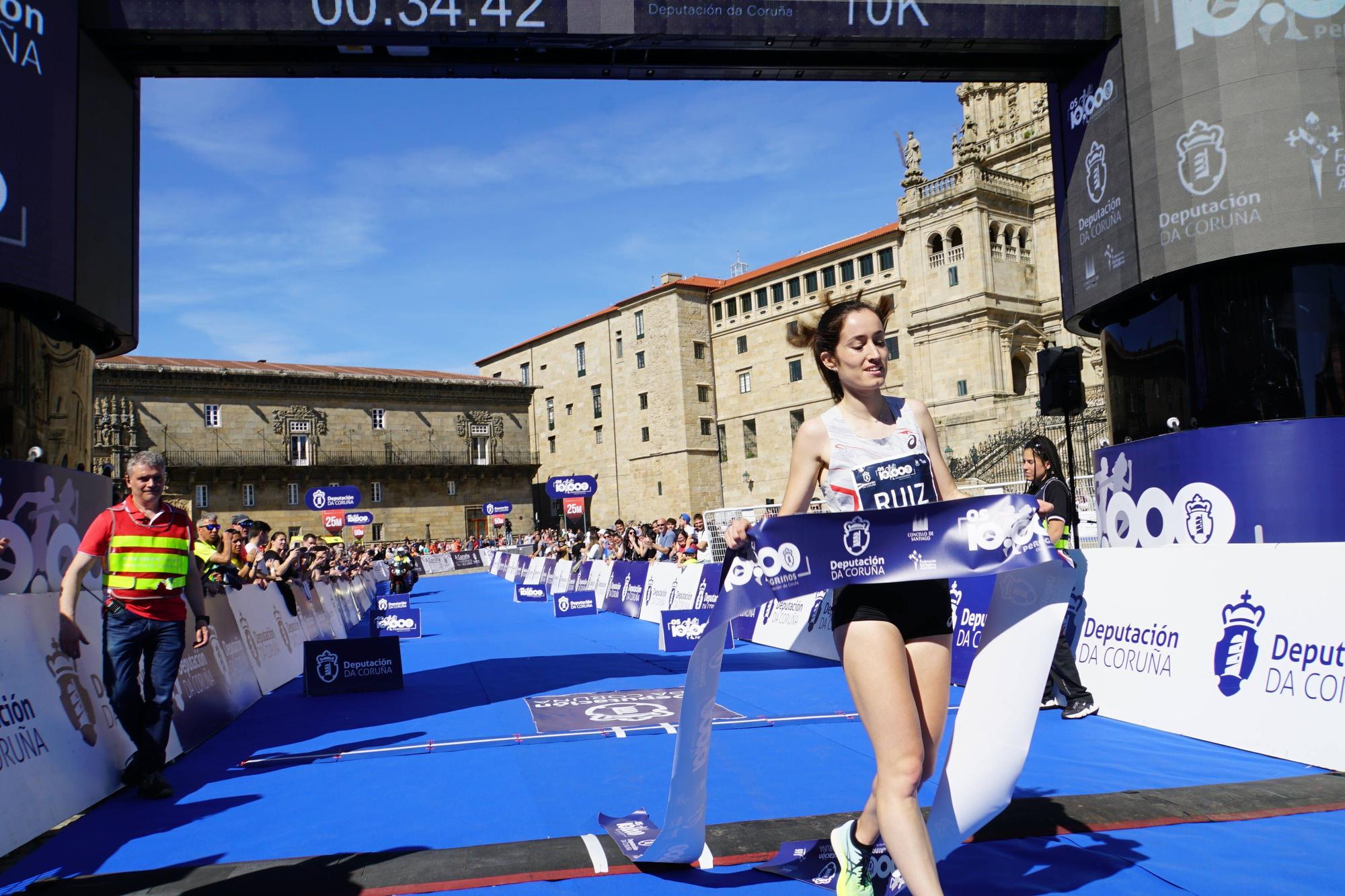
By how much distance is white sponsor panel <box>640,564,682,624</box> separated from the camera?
1698 cm

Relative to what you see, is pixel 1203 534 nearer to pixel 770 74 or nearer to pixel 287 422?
pixel 770 74

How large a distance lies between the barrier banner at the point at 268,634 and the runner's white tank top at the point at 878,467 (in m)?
→ 7.33

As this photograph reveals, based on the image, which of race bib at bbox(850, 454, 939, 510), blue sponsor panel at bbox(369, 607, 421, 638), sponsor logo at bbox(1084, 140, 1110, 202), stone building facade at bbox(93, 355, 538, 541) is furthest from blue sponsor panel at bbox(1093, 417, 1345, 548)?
stone building facade at bbox(93, 355, 538, 541)

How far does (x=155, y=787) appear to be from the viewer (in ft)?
19.4

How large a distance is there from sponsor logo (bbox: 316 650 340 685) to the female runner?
26.4 ft

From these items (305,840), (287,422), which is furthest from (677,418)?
(305,840)

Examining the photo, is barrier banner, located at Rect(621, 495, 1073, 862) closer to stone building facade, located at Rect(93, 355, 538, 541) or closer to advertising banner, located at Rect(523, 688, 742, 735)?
advertising banner, located at Rect(523, 688, 742, 735)

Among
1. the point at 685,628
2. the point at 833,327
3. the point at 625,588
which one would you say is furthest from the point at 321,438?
the point at 833,327

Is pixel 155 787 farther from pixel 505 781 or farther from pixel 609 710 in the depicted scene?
pixel 609 710

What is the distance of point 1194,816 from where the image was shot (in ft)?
15.2

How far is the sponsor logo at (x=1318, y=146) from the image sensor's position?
9.10m

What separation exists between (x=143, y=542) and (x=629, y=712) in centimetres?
401

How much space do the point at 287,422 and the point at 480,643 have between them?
54068 mm

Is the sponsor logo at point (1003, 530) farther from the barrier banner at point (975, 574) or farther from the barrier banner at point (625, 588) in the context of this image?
the barrier banner at point (625, 588)
